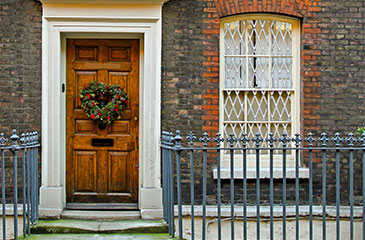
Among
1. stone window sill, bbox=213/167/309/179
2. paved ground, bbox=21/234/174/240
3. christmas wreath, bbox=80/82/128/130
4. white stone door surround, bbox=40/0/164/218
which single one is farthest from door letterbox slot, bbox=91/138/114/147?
stone window sill, bbox=213/167/309/179

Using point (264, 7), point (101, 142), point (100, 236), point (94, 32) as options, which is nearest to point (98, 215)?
point (100, 236)

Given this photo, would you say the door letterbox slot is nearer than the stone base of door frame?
No

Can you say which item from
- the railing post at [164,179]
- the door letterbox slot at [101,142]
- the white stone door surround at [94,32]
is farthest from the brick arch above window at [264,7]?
the door letterbox slot at [101,142]

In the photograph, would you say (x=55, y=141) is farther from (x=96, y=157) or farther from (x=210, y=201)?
(x=210, y=201)

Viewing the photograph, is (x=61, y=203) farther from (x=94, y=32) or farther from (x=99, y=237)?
(x=94, y=32)

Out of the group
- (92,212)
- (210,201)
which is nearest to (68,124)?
(92,212)

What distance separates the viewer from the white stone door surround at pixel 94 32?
690 cm

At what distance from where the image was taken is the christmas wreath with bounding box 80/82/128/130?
22.9 ft

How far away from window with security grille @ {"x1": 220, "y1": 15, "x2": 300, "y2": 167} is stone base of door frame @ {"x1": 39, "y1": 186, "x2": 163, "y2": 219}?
1.56 meters

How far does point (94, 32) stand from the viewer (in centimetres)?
705

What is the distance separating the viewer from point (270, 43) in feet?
24.1

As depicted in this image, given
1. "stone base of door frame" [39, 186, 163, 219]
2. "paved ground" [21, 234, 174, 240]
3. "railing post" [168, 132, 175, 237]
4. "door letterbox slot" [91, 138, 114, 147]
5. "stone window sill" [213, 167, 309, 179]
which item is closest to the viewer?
"railing post" [168, 132, 175, 237]

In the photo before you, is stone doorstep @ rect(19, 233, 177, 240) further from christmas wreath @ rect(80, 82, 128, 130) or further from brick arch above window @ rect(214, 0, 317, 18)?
brick arch above window @ rect(214, 0, 317, 18)

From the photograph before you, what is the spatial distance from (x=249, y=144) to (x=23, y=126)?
3650 millimetres
